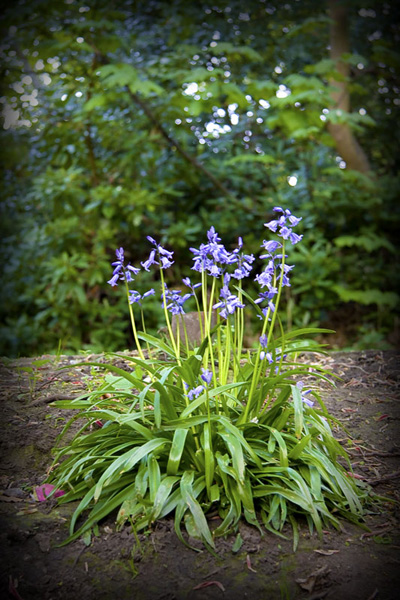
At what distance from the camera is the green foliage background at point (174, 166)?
4.96 metres

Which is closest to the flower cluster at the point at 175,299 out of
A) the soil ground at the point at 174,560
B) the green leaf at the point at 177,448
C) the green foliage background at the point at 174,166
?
the green leaf at the point at 177,448

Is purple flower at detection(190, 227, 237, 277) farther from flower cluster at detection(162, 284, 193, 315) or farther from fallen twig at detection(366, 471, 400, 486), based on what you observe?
fallen twig at detection(366, 471, 400, 486)

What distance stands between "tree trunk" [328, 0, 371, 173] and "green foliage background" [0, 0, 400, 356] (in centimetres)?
19

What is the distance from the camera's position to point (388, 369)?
11.6 feet

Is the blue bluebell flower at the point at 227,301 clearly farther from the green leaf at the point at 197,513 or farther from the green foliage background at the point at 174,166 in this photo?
the green foliage background at the point at 174,166

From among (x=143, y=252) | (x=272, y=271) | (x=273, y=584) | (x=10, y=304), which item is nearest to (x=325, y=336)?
(x=143, y=252)

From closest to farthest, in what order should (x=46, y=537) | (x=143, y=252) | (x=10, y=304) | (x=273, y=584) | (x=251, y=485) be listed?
(x=273, y=584) → (x=46, y=537) → (x=251, y=485) → (x=10, y=304) → (x=143, y=252)

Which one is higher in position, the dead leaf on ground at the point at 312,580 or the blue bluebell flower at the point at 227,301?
the blue bluebell flower at the point at 227,301

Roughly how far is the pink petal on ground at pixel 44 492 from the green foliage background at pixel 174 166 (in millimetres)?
3122

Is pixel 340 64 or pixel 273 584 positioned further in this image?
pixel 340 64

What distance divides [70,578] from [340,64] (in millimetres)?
6232

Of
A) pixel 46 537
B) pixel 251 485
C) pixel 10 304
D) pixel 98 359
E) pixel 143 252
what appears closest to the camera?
pixel 46 537

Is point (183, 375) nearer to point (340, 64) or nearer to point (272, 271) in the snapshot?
point (272, 271)

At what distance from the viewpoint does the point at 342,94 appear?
5.99 m
